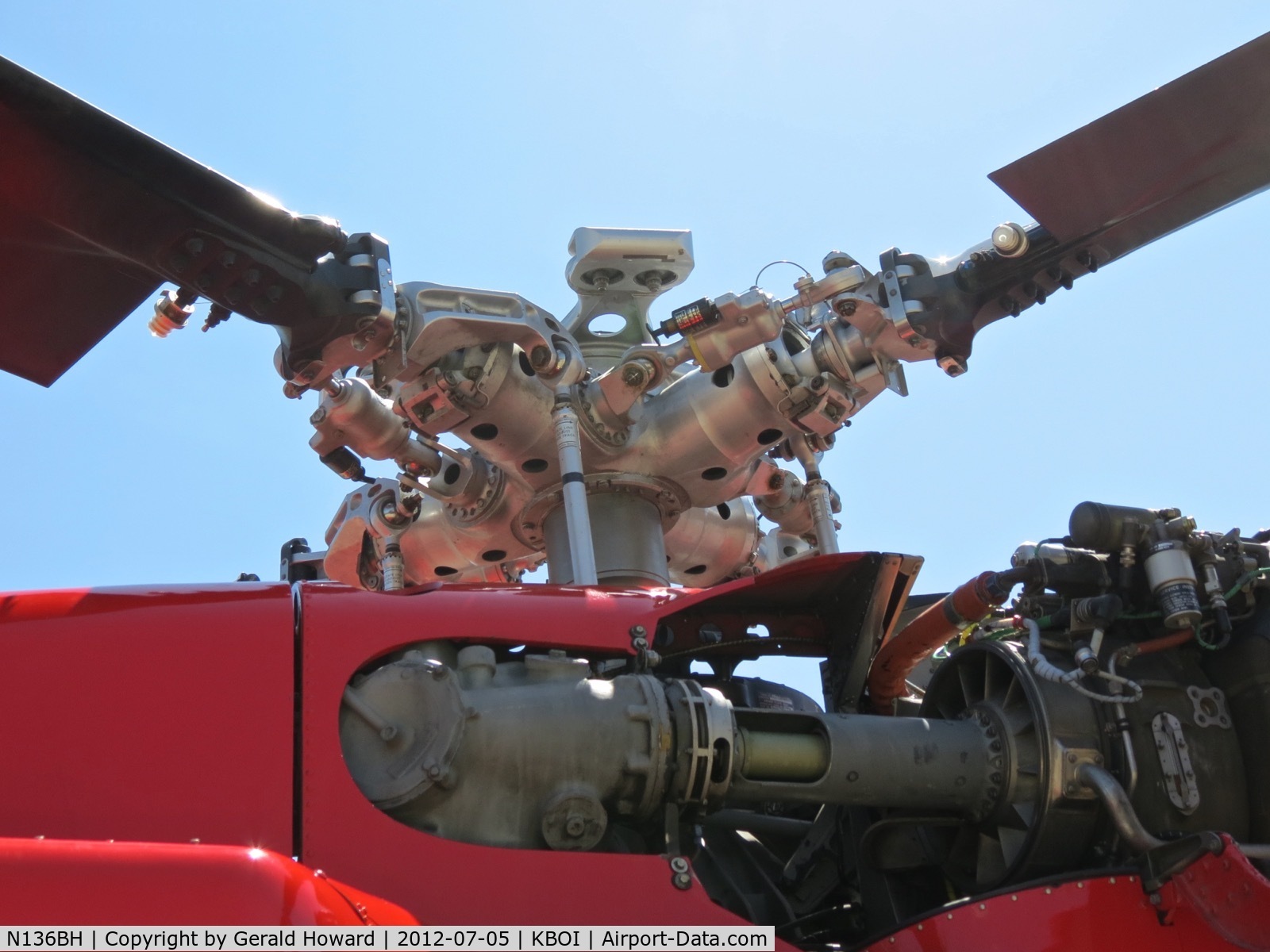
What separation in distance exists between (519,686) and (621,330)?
816 centimetres

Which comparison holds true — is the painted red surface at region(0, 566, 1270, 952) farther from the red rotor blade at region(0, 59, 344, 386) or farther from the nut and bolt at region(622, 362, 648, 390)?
the nut and bolt at region(622, 362, 648, 390)

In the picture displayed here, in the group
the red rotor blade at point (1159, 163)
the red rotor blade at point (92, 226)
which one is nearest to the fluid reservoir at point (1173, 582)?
the red rotor blade at point (1159, 163)

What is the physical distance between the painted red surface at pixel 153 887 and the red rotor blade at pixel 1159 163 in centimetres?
677

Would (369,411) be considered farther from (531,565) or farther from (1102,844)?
(1102,844)

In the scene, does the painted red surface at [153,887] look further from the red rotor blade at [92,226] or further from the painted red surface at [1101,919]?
the red rotor blade at [92,226]

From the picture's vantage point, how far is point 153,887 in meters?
4.64

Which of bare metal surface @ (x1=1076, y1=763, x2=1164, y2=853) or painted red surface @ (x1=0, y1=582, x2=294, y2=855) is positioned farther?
bare metal surface @ (x1=1076, y1=763, x2=1164, y2=853)

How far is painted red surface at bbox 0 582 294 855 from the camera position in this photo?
5.39 meters

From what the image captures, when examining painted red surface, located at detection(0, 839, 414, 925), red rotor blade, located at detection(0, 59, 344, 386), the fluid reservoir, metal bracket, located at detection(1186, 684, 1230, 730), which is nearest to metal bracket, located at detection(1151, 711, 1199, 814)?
metal bracket, located at detection(1186, 684, 1230, 730)

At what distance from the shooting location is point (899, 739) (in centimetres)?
696

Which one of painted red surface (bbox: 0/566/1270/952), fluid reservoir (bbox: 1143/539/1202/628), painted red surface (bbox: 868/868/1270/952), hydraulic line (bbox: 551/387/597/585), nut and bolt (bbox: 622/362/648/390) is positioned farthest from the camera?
nut and bolt (bbox: 622/362/648/390)

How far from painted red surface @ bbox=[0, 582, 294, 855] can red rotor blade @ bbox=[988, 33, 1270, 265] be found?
6.02 meters

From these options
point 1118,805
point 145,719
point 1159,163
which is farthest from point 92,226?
point 1159,163

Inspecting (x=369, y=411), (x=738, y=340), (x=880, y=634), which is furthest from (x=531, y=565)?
(x=880, y=634)
